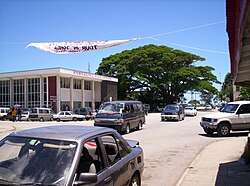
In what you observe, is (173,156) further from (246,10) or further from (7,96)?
(7,96)

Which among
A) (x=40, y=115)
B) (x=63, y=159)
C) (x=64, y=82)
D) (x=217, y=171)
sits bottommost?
(x=217, y=171)

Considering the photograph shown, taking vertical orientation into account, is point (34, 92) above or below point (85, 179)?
above

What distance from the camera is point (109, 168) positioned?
4.34m

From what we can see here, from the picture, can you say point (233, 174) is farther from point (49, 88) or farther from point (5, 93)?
point (5, 93)

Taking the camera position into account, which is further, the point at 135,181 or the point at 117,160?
the point at 135,181

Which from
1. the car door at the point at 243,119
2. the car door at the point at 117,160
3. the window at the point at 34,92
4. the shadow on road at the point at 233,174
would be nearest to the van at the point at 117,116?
the car door at the point at 243,119

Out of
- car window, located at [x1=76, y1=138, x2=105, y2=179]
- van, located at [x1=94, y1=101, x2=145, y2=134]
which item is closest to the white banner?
van, located at [x1=94, y1=101, x2=145, y2=134]

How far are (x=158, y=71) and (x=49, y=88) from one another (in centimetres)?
2475

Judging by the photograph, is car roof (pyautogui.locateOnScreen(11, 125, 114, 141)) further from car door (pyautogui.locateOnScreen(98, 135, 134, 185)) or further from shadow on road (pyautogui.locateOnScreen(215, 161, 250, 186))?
shadow on road (pyautogui.locateOnScreen(215, 161, 250, 186))

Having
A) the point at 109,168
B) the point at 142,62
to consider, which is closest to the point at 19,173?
the point at 109,168

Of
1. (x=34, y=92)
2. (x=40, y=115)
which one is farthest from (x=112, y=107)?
(x=34, y=92)

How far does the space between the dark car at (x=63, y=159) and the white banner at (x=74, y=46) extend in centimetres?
926

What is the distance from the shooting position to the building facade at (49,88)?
48.1m

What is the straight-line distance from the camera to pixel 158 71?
6400 centimetres
